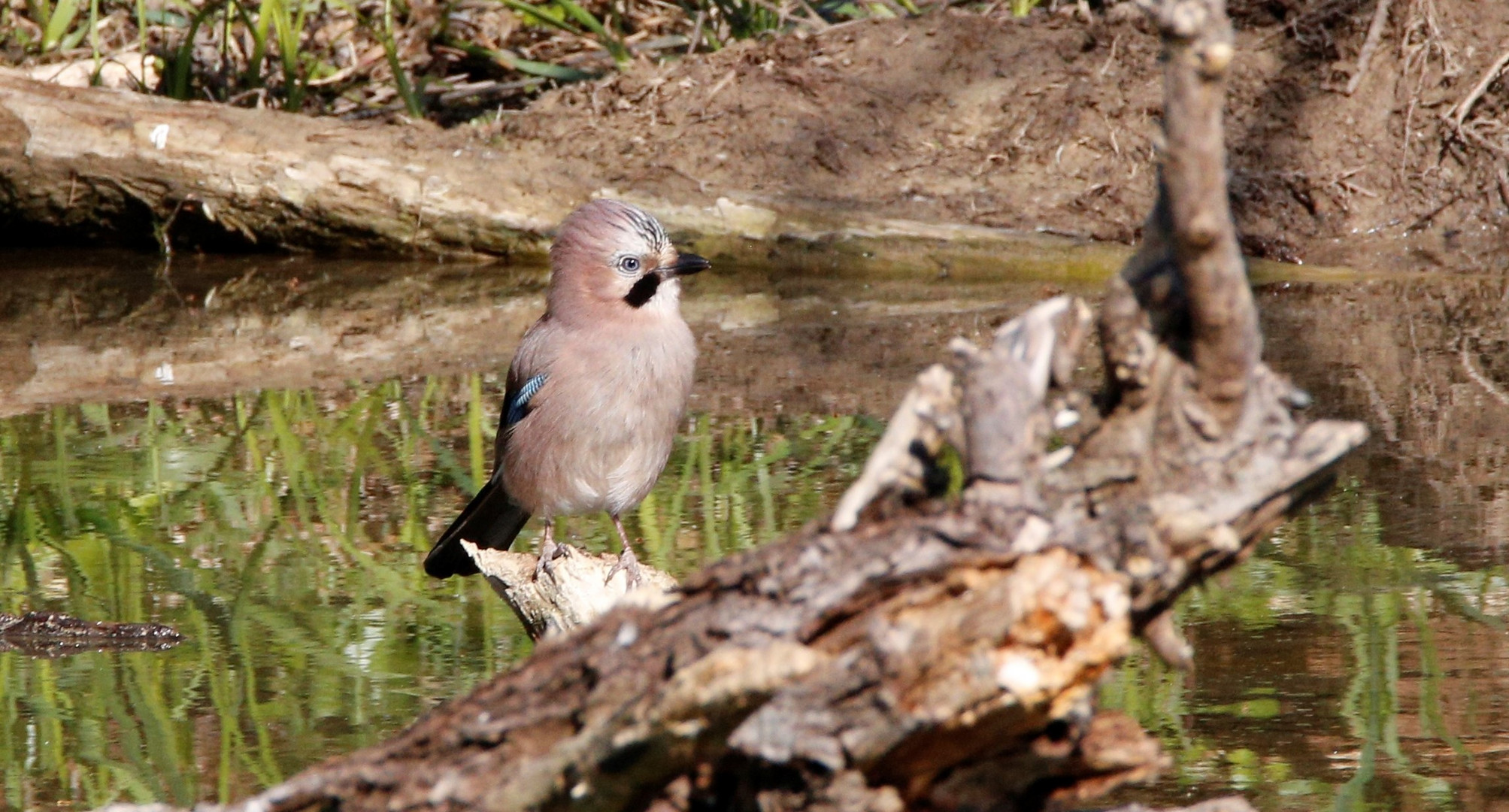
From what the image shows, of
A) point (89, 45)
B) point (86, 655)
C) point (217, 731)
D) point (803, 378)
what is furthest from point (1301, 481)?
point (89, 45)

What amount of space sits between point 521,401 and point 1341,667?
191 centimetres

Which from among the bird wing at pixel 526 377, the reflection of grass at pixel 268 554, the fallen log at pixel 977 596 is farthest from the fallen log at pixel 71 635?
the fallen log at pixel 977 596

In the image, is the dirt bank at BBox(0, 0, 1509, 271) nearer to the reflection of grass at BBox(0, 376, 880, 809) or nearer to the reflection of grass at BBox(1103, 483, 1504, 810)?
the reflection of grass at BBox(0, 376, 880, 809)

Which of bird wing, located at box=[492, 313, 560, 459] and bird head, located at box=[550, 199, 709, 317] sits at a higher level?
bird head, located at box=[550, 199, 709, 317]

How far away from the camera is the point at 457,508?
14.8 feet

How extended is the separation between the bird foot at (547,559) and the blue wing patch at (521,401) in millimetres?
499

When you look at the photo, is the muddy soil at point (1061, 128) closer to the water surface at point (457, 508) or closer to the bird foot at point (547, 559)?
the water surface at point (457, 508)

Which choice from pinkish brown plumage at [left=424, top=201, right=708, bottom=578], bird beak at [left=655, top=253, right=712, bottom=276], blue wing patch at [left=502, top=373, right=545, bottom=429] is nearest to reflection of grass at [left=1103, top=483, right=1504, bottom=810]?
pinkish brown plumage at [left=424, top=201, right=708, bottom=578]

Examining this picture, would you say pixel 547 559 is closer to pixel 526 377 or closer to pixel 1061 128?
pixel 526 377

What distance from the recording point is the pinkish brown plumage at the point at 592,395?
3.88 m

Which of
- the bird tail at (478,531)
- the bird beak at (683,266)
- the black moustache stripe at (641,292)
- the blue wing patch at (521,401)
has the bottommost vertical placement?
the bird tail at (478,531)

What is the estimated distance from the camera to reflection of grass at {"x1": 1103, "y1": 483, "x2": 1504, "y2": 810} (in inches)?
110

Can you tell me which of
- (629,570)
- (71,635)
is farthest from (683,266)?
(71,635)

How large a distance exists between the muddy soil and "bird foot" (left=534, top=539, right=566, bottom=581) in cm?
445
